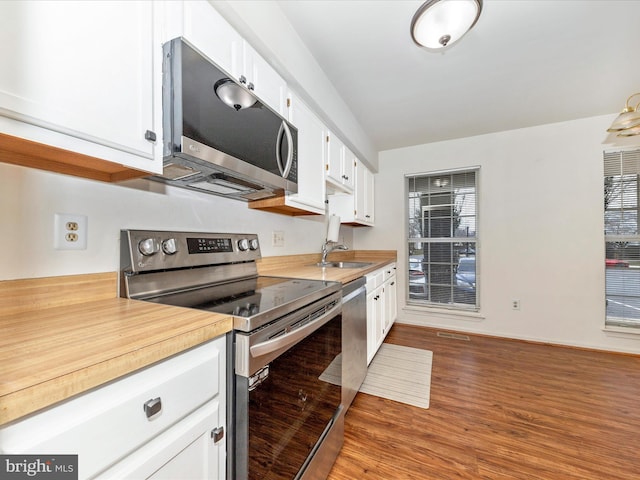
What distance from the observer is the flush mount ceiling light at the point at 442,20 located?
1.33m

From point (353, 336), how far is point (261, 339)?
39.5 inches

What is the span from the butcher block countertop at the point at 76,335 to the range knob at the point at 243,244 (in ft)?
2.10

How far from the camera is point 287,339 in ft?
2.91

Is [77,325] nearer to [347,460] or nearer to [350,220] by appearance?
[347,460]

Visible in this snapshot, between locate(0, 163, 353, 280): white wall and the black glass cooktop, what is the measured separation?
27 centimetres

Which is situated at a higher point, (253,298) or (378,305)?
(253,298)

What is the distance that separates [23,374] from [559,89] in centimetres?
348

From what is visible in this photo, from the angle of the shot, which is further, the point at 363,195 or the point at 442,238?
the point at 442,238

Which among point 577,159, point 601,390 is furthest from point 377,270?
point 577,159

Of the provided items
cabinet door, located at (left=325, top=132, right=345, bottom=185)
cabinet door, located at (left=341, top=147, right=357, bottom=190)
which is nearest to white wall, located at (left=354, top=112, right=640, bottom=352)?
cabinet door, located at (left=341, top=147, right=357, bottom=190)

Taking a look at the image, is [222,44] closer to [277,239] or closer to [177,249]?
[177,249]

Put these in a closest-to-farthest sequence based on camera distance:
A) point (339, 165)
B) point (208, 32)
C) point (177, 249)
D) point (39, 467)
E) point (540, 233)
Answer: point (39, 467), point (208, 32), point (177, 249), point (339, 165), point (540, 233)

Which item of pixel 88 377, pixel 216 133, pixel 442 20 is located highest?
pixel 442 20

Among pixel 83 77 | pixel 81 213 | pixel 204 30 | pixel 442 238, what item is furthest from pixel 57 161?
pixel 442 238
